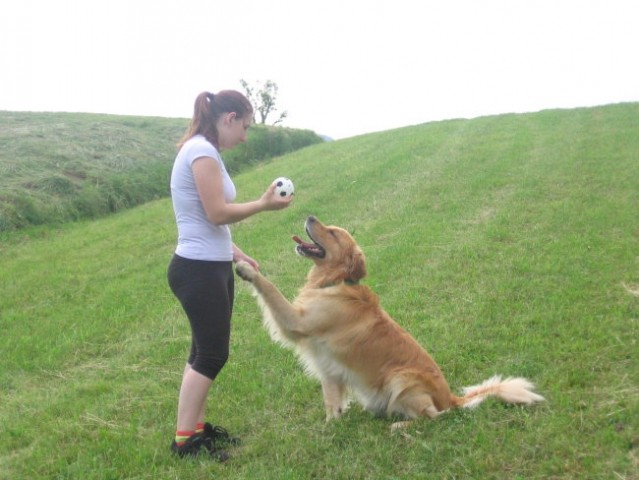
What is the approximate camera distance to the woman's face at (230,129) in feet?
13.0

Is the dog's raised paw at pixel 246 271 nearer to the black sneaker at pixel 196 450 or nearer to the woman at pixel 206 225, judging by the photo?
the woman at pixel 206 225

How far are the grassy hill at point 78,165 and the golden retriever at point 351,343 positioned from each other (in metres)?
11.2

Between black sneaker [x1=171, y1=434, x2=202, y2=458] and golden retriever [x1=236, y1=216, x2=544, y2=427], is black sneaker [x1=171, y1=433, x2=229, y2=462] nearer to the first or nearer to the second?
black sneaker [x1=171, y1=434, x2=202, y2=458]

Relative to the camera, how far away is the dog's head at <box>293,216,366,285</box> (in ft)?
15.2

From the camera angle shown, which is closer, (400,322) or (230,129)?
(230,129)

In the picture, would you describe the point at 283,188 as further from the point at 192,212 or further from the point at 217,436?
the point at 217,436

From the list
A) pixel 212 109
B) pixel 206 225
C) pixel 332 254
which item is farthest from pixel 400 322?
pixel 212 109

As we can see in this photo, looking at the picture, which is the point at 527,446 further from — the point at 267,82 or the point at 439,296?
the point at 267,82

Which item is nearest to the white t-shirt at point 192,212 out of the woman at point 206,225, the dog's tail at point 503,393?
the woman at point 206,225

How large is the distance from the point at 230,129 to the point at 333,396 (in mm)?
2243

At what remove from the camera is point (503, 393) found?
441 centimetres

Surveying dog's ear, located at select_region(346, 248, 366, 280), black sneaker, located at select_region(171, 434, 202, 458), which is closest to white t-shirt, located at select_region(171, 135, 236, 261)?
dog's ear, located at select_region(346, 248, 366, 280)

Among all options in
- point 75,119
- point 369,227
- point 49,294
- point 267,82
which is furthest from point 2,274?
point 267,82

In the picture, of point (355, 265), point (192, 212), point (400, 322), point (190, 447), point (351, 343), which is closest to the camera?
point (192, 212)
